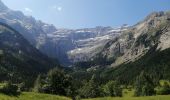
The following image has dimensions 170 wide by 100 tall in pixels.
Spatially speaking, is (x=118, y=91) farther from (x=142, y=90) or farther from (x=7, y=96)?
(x=7, y=96)

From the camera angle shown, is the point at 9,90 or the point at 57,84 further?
the point at 57,84

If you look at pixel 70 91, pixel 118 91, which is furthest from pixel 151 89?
pixel 70 91

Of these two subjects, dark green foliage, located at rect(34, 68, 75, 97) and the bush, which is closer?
the bush

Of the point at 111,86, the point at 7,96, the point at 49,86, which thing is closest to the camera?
the point at 7,96

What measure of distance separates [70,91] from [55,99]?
4108 centimetres

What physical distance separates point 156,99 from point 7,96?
1187 inches

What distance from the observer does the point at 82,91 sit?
607 ft

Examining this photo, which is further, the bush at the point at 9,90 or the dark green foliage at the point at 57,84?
the dark green foliage at the point at 57,84

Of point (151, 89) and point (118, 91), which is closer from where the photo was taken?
point (151, 89)

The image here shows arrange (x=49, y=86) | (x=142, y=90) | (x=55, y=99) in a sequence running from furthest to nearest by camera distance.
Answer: (x=142, y=90) < (x=49, y=86) < (x=55, y=99)

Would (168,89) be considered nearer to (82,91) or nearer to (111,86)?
(111,86)

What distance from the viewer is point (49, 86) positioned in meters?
113

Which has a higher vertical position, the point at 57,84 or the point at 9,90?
the point at 57,84

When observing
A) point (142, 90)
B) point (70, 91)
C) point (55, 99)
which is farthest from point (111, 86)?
point (55, 99)
